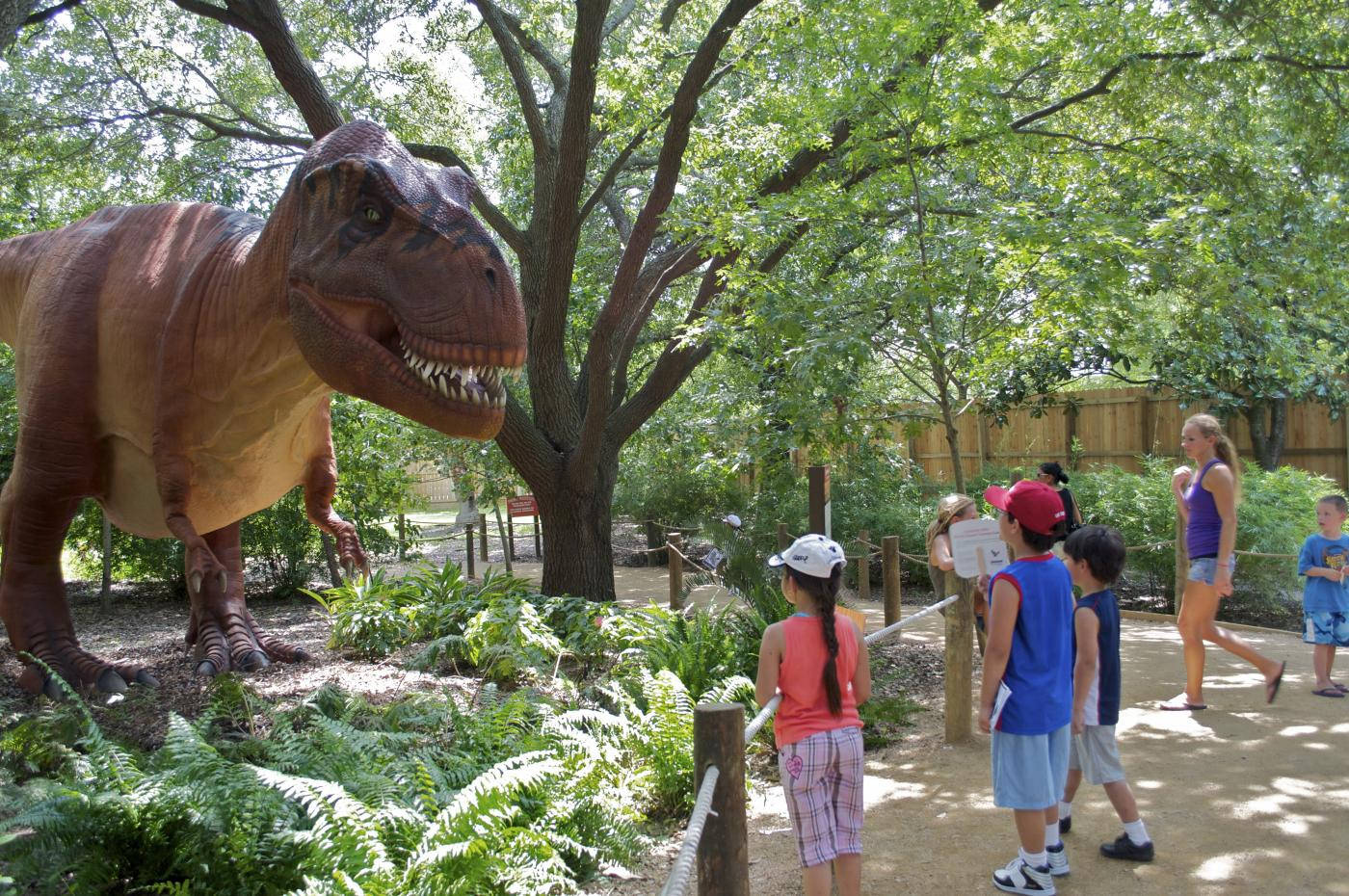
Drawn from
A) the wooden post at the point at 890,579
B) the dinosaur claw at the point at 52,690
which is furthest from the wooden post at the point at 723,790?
the wooden post at the point at 890,579

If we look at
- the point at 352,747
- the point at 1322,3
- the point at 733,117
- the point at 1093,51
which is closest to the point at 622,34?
the point at 733,117

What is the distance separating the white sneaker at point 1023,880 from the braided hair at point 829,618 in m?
0.97

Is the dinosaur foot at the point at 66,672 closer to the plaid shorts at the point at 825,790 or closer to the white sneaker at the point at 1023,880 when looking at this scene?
the plaid shorts at the point at 825,790

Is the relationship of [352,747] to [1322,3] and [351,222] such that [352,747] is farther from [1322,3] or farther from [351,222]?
[1322,3]

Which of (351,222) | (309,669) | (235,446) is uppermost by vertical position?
(351,222)

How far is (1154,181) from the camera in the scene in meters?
7.69

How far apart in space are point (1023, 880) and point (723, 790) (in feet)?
5.40

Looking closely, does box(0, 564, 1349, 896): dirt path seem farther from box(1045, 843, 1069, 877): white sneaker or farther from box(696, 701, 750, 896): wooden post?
box(696, 701, 750, 896): wooden post

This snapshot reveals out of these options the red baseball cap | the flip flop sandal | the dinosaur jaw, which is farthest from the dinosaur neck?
the flip flop sandal

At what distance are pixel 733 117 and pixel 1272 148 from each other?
5.70m

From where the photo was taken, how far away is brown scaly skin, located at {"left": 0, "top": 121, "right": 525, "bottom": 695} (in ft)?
11.1

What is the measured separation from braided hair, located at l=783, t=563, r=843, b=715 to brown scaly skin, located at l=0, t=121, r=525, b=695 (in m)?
1.23

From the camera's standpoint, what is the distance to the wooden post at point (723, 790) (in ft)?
7.39

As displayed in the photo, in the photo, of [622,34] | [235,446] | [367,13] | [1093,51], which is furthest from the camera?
[622,34]
